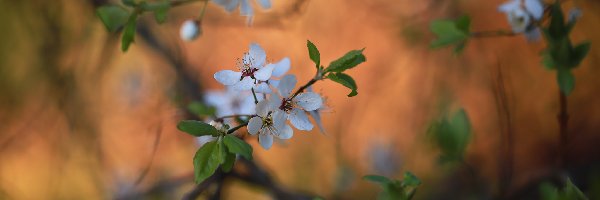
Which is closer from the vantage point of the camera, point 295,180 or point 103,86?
point 295,180

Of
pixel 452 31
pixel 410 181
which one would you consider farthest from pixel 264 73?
pixel 452 31

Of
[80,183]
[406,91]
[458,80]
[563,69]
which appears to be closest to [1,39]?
[80,183]

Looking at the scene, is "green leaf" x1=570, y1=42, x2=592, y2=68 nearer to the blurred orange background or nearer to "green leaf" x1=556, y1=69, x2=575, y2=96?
"green leaf" x1=556, y1=69, x2=575, y2=96

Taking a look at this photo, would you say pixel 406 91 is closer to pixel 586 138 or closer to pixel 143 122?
pixel 586 138

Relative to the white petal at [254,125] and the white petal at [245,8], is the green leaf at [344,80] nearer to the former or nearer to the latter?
the white petal at [254,125]

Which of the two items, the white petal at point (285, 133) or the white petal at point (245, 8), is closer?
the white petal at point (285, 133)

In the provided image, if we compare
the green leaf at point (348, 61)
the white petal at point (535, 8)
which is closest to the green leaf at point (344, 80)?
the green leaf at point (348, 61)

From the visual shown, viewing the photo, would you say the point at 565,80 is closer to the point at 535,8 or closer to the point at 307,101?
the point at 535,8
